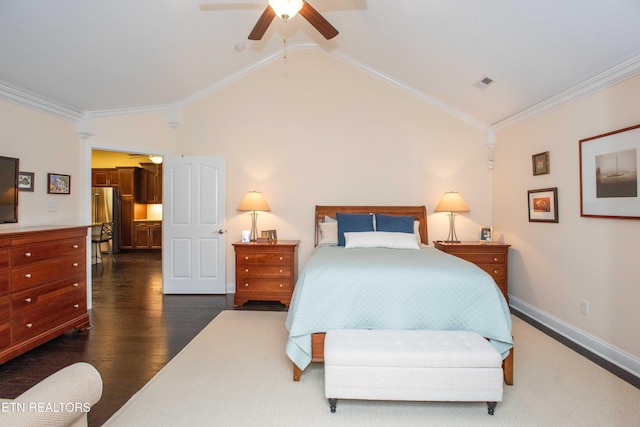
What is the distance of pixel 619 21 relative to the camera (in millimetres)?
2262

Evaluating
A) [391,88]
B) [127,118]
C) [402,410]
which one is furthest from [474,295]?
[127,118]

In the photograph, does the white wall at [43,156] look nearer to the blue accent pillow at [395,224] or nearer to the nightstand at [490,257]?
the blue accent pillow at [395,224]

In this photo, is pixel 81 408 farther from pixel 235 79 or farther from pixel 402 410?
pixel 235 79

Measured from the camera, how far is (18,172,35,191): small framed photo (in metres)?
3.16

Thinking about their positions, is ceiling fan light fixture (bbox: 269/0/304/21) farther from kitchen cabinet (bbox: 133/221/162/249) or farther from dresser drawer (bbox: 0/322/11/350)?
kitchen cabinet (bbox: 133/221/162/249)

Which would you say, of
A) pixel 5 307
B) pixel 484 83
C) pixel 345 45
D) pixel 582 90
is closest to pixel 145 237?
pixel 5 307

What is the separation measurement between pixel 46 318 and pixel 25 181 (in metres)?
1.45

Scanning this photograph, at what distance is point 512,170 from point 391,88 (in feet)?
6.75

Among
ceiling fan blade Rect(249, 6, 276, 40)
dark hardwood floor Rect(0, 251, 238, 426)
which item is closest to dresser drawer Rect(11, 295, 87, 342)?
dark hardwood floor Rect(0, 251, 238, 426)

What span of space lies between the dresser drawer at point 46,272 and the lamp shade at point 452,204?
14.2 ft

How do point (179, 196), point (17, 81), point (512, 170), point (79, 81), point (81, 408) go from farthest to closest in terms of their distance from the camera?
1. point (179, 196)
2. point (512, 170)
3. point (79, 81)
4. point (17, 81)
5. point (81, 408)

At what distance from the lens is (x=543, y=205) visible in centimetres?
355

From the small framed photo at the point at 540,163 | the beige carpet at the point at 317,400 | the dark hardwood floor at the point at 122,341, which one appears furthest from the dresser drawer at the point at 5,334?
the small framed photo at the point at 540,163

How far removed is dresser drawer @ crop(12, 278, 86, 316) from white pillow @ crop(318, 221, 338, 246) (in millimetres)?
2708
